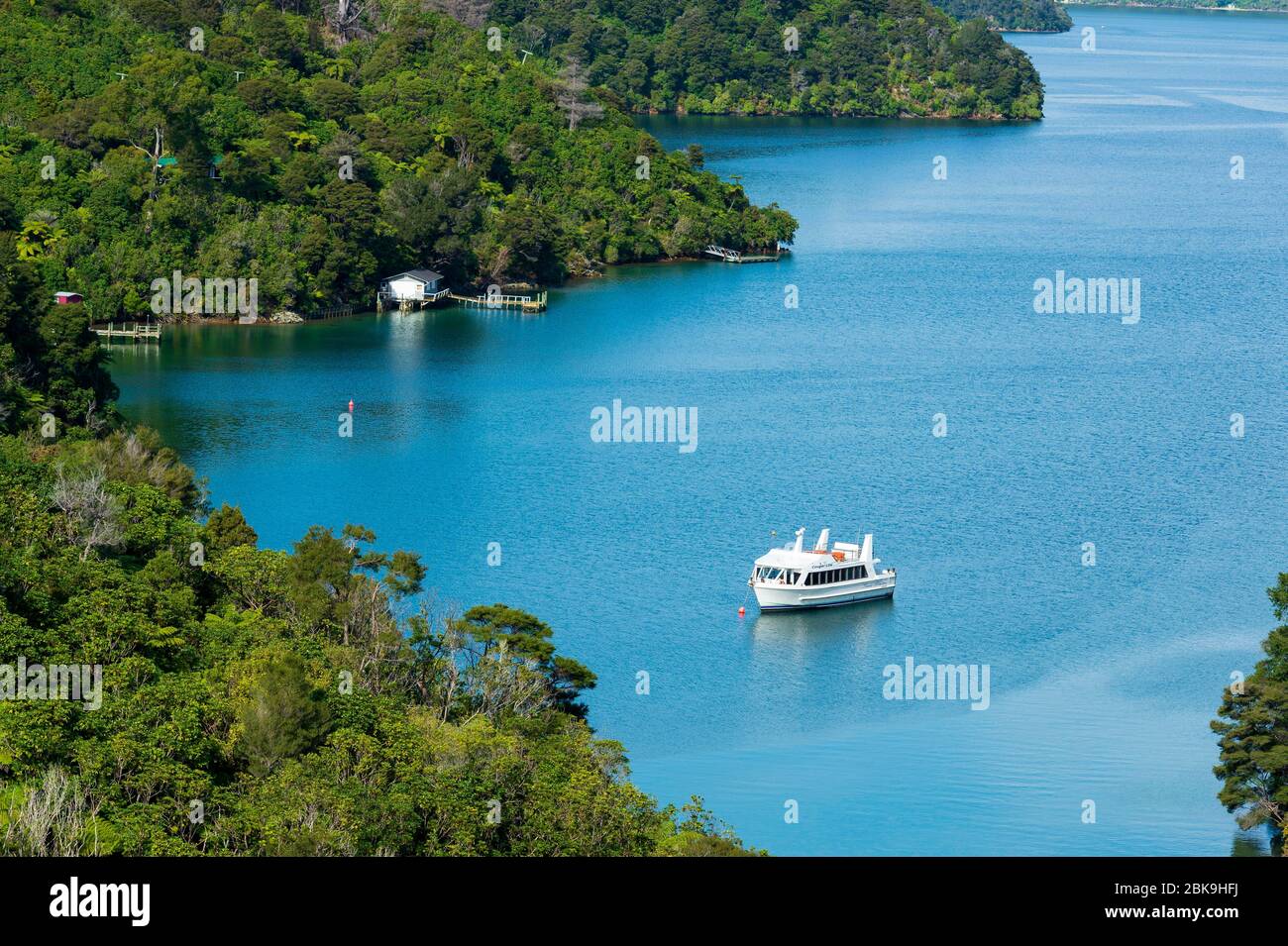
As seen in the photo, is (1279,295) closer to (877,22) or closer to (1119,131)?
(1119,131)

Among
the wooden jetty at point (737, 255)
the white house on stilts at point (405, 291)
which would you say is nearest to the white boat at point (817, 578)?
the white house on stilts at point (405, 291)

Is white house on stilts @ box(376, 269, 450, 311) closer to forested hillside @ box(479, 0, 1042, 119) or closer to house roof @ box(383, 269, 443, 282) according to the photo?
house roof @ box(383, 269, 443, 282)

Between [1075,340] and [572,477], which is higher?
[1075,340]

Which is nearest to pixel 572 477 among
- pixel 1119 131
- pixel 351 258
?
pixel 351 258

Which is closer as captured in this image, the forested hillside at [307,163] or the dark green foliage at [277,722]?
the dark green foliage at [277,722]

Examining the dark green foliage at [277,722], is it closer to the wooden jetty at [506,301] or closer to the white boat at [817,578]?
the white boat at [817,578]

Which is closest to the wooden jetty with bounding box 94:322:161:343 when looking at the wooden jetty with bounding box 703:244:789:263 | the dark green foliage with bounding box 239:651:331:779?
the wooden jetty with bounding box 703:244:789:263

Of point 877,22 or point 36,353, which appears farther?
point 877,22
